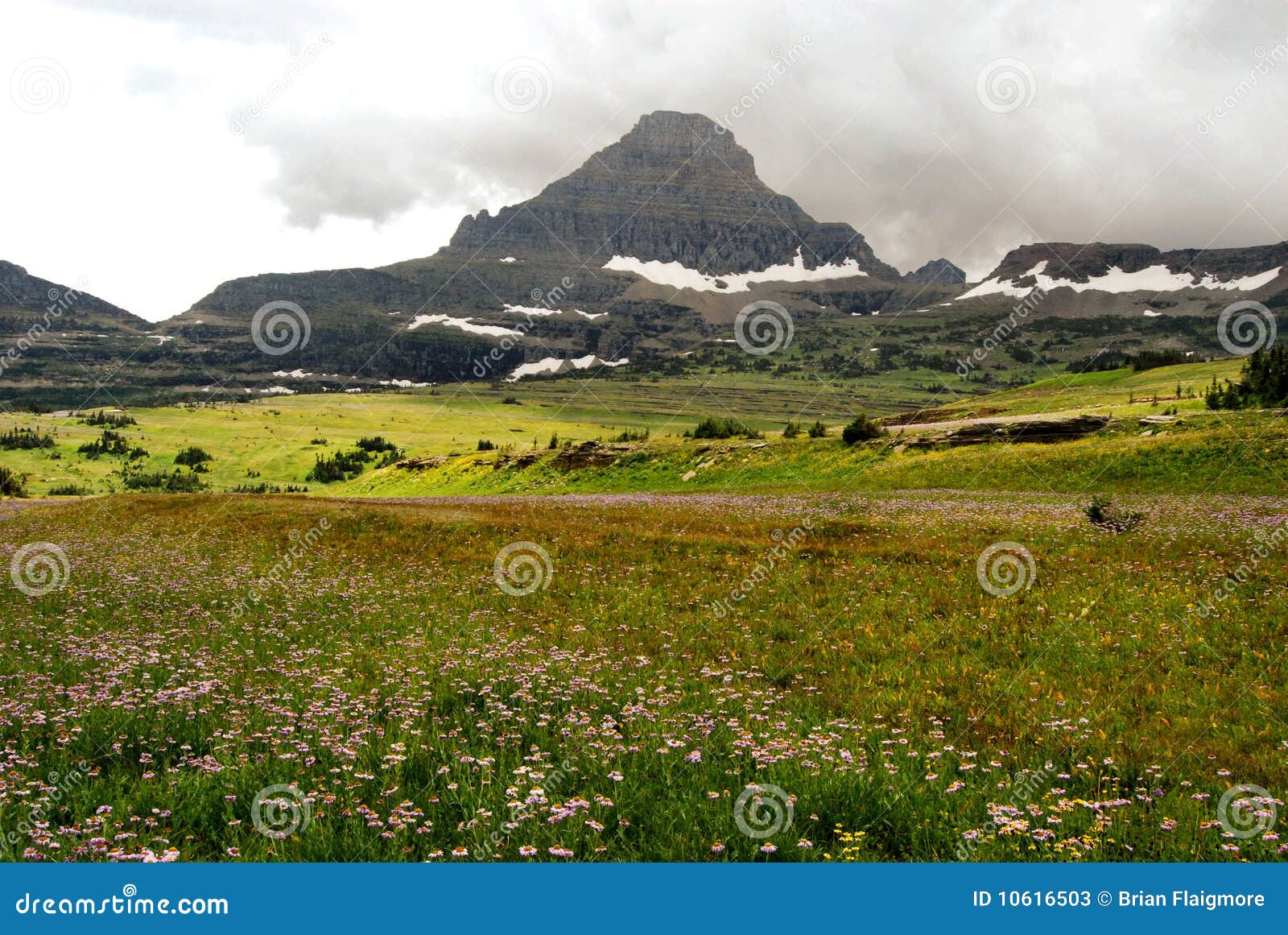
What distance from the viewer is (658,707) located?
8727 mm

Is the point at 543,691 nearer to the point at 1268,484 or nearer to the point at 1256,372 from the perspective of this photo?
the point at 1268,484

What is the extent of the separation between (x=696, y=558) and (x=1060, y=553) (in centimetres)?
875

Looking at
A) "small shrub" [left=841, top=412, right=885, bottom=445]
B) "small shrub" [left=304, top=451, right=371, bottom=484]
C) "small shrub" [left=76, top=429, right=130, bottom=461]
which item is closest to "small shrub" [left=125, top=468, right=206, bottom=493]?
"small shrub" [left=304, top=451, right=371, bottom=484]

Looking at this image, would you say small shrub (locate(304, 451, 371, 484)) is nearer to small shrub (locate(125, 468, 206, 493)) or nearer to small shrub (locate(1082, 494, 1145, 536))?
small shrub (locate(125, 468, 206, 493))

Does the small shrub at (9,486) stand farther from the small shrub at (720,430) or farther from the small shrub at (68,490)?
the small shrub at (720,430)

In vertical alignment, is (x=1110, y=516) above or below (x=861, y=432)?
below

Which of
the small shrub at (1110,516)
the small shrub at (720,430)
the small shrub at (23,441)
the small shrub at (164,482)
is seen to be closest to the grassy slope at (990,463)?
the small shrub at (720,430)

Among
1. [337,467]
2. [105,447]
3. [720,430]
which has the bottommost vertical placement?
[337,467]

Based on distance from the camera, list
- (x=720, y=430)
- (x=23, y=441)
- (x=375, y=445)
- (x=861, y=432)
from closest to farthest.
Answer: (x=861, y=432) → (x=720, y=430) → (x=23, y=441) → (x=375, y=445)

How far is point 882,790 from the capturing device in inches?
255

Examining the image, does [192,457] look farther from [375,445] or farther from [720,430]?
[720,430]

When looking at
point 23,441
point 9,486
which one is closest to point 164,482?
point 9,486

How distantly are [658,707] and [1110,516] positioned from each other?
67.9 ft

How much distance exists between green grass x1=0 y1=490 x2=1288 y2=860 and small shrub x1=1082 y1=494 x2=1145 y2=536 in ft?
9.85
